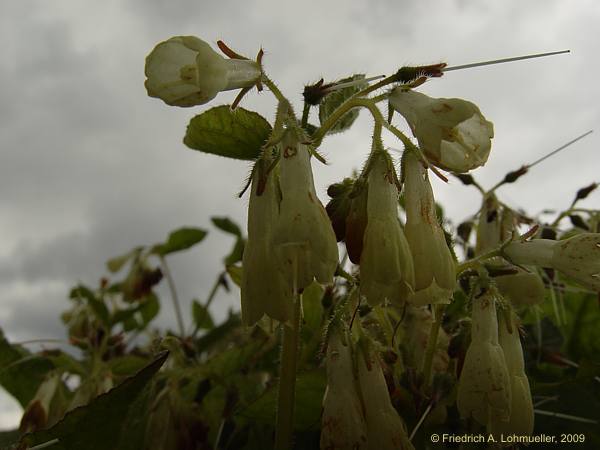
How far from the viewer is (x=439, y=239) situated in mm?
713

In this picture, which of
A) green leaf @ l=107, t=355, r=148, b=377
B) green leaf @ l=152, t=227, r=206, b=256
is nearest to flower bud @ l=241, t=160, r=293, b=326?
green leaf @ l=107, t=355, r=148, b=377

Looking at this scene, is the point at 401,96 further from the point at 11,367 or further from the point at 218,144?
the point at 11,367

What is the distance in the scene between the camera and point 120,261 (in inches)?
74.5

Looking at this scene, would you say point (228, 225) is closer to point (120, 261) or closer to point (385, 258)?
point (120, 261)

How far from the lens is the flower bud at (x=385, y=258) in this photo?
25.9 inches

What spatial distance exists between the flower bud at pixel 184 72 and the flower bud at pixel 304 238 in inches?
5.1

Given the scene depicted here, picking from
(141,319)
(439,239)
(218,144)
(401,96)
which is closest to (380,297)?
(439,239)

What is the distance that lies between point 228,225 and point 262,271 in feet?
4.11

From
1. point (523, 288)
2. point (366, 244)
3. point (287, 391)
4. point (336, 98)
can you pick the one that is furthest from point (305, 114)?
point (523, 288)

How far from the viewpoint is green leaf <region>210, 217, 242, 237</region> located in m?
1.91

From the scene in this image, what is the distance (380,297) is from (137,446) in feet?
1.15

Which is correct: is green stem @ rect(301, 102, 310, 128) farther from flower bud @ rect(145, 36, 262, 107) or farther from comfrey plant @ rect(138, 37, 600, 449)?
flower bud @ rect(145, 36, 262, 107)

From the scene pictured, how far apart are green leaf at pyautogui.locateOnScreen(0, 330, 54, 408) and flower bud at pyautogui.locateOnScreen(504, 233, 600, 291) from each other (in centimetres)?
108

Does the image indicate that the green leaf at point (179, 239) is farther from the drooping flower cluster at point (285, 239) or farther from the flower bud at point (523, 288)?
the drooping flower cluster at point (285, 239)
